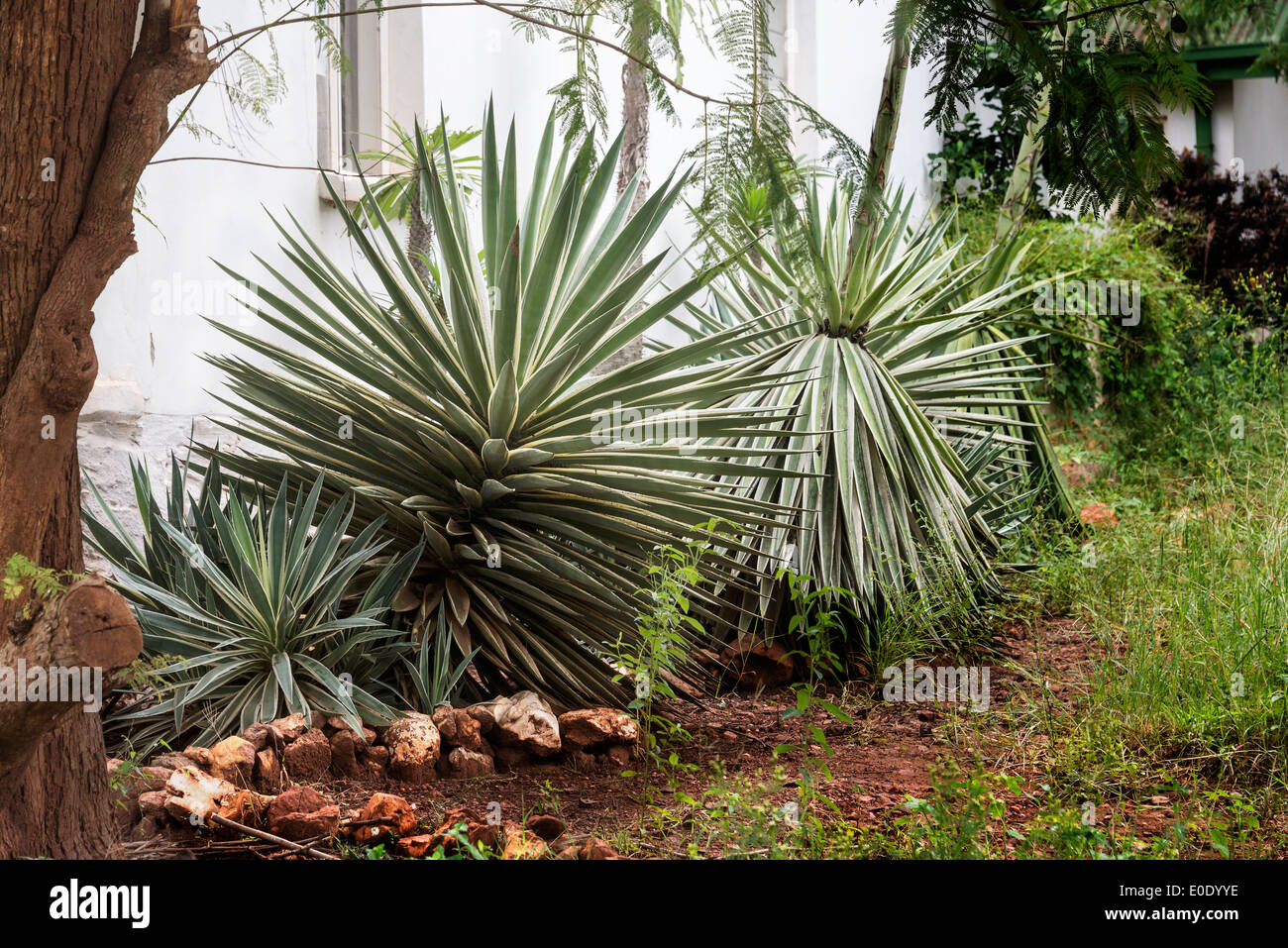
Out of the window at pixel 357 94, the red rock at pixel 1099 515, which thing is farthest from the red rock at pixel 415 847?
the red rock at pixel 1099 515

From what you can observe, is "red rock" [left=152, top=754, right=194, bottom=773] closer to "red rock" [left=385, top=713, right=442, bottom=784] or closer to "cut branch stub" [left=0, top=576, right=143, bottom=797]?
"red rock" [left=385, top=713, right=442, bottom=784]

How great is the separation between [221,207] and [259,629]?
2326 mm

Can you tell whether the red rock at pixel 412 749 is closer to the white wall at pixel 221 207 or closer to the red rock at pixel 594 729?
the red rock at pixel 594 729

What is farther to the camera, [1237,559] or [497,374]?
[1237,559]

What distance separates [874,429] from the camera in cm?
402

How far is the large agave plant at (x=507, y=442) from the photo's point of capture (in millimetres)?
3225

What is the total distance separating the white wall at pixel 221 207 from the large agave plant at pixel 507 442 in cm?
54

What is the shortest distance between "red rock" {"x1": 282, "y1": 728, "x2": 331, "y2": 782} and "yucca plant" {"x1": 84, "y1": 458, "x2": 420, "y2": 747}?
0.09 meters

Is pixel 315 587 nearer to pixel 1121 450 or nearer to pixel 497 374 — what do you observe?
pixel 497 374

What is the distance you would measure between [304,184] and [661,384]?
2404 millimetres

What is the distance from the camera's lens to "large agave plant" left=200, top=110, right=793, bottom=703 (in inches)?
127

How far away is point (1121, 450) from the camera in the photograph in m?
7.61

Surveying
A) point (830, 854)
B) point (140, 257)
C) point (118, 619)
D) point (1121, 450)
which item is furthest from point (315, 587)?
point (1121, 450)

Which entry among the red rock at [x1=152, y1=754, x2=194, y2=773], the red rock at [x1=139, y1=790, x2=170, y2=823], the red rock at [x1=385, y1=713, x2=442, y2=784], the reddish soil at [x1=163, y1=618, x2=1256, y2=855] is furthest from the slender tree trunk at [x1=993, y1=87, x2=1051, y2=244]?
the red rock at [x1=139, y1=790, x2=170, y2=823]
